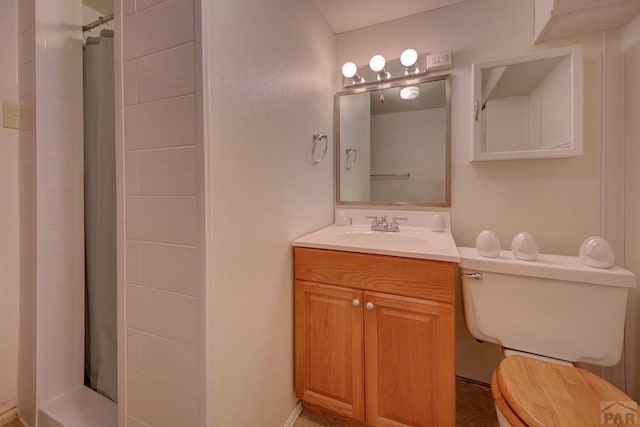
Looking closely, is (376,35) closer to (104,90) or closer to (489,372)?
(104,90)

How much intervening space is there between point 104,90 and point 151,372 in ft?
3.99

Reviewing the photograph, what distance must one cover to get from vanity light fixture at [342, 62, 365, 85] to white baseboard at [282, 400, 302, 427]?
1.86 metres

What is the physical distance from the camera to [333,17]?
165 centimetres

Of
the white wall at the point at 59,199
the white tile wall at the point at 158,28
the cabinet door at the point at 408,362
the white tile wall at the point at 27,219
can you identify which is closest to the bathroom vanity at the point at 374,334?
the cabinet door at the point at 408,362

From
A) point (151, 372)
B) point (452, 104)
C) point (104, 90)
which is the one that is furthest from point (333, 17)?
point (151, 372)

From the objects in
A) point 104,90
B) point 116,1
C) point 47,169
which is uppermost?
point 116,1

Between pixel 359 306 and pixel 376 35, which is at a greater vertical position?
pixel 376 35

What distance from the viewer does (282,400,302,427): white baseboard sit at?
1.28 meters

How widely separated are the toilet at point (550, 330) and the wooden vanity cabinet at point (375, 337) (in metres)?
0.22

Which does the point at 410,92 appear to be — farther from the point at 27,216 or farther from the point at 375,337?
the point at 27,216

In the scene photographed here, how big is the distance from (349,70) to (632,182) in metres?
1.48

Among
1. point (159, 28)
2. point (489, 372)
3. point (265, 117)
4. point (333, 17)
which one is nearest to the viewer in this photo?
point (159, 28)

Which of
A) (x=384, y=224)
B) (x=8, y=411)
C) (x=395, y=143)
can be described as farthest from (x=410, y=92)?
(x=8, y=411)

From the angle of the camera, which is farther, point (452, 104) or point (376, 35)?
point (376, 35)
